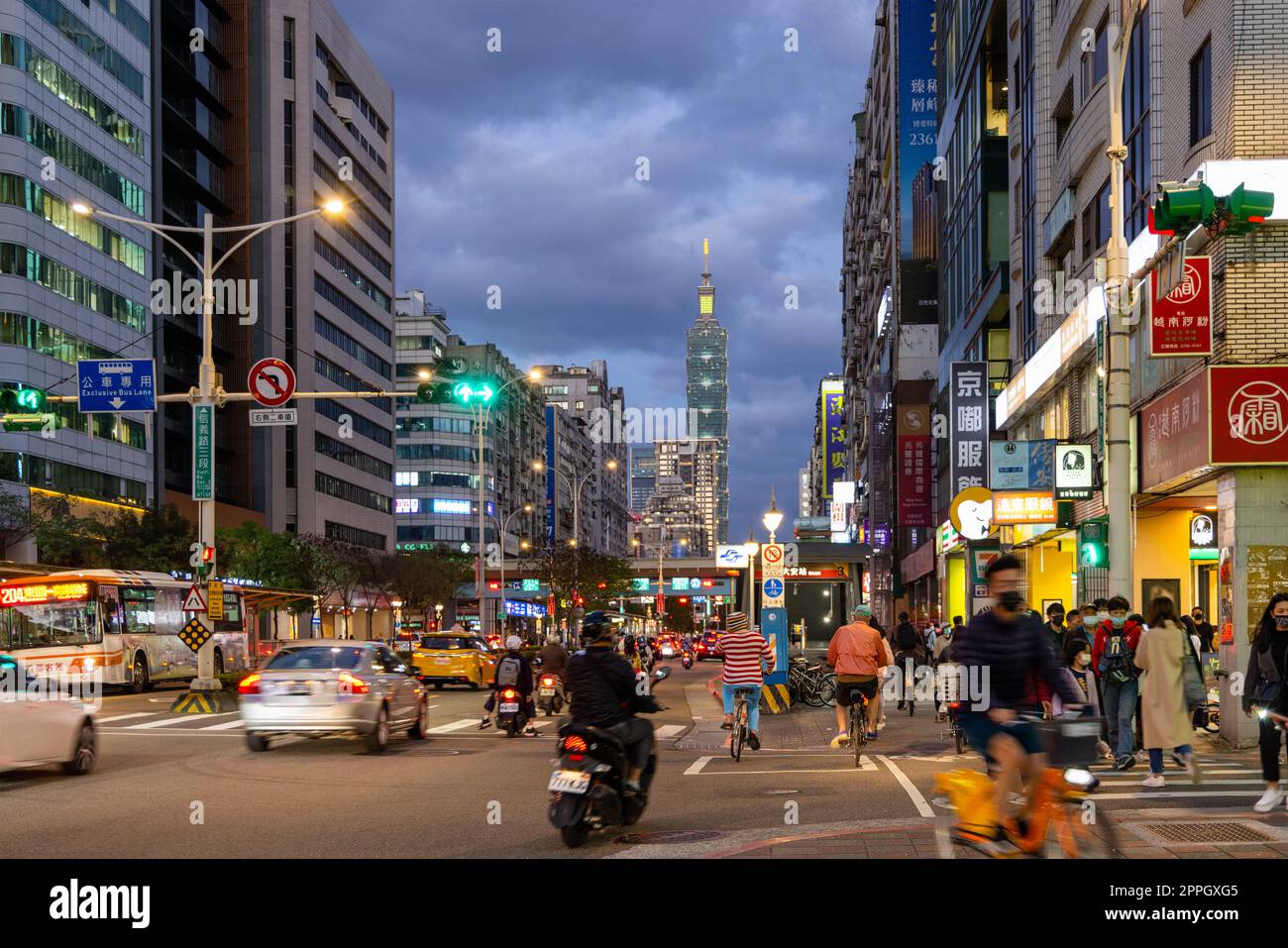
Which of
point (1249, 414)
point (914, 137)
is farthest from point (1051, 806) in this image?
point (914, 137)

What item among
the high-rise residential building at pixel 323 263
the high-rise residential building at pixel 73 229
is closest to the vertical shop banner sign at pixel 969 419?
the high-rise residential building at pixel 73 229

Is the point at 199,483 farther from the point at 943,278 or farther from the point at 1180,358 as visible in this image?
the point at 943,278

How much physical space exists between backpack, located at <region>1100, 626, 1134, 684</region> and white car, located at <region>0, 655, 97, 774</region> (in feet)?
37.9

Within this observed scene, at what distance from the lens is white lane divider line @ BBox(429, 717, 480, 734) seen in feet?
79.2

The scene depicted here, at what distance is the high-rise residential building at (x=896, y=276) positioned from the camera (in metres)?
71.8

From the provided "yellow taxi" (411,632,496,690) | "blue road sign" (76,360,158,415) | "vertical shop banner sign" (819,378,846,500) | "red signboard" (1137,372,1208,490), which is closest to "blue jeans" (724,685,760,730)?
"red signboard" (1137,372,1208,490)

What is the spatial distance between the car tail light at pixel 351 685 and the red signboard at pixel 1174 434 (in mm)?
11835

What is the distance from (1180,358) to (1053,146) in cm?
1443

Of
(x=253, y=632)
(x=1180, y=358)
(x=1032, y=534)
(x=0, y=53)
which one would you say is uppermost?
(x=0, y=53)

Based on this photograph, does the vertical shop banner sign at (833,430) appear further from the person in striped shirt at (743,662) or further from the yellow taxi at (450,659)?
the person in striped shirt at (743,662)
